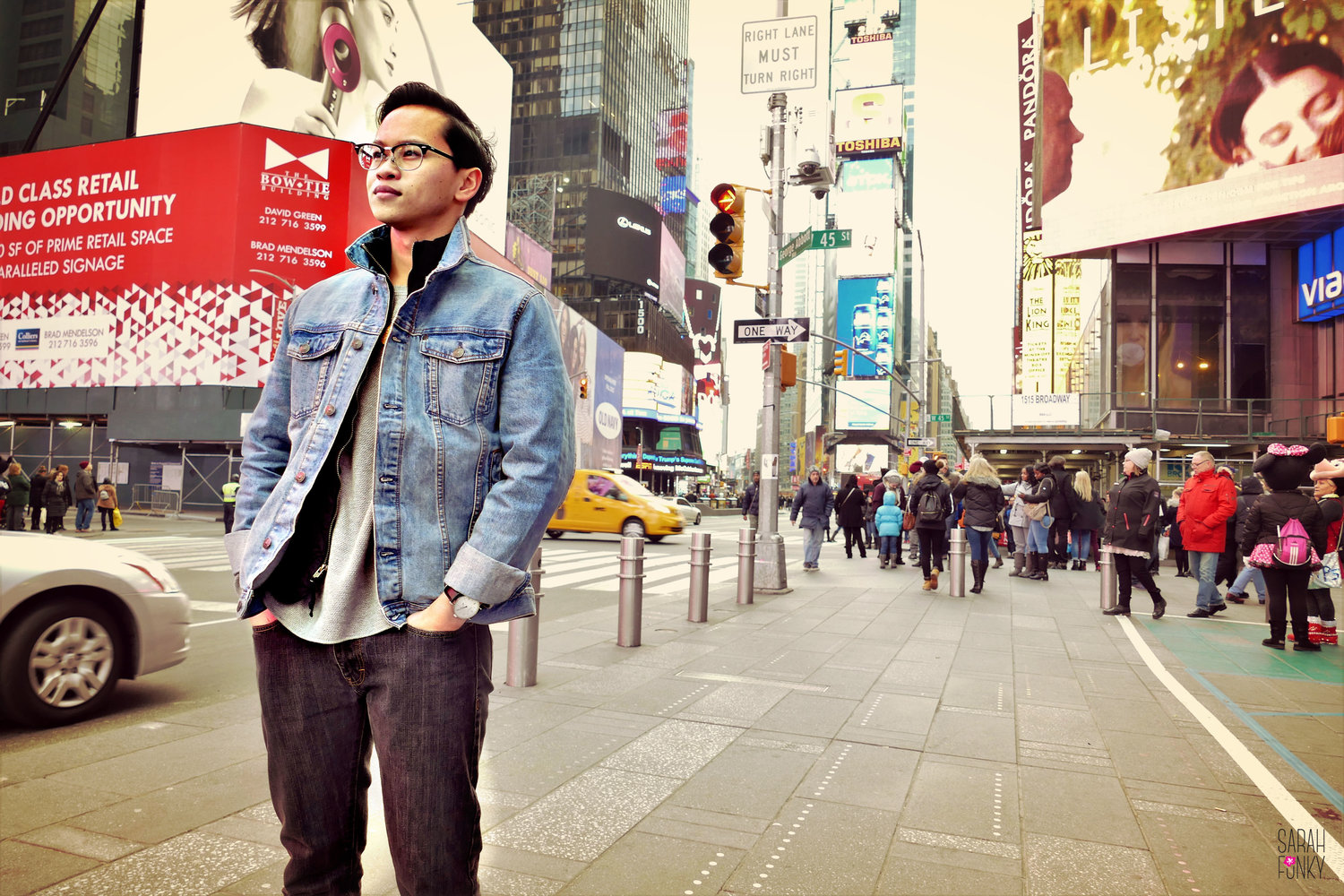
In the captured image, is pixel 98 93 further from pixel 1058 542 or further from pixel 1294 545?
pixel 1294 545

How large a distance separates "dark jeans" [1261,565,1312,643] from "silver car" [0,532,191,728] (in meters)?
9.26

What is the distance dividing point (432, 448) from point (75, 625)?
4.52m

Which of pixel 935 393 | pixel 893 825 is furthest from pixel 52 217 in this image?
pixel 935 393

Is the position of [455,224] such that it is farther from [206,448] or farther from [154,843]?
[206,448]

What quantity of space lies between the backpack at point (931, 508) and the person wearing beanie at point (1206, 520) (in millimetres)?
3154

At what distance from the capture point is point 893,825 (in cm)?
373

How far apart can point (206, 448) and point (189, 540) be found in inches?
624

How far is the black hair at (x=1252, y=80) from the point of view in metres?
27.1

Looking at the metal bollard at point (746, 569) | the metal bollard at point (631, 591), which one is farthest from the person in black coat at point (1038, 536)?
the metal bollard at point (631, 591)

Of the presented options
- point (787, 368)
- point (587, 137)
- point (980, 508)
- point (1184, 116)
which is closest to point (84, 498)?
point (787, 368)

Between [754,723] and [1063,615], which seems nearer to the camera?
[754,723]

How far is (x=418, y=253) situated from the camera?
201 centimetres

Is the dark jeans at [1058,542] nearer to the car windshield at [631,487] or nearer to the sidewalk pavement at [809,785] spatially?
the sidewalk pavement at [809,785]

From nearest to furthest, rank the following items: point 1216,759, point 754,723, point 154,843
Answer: point 154,843 → point 1216,759 → point 754,723
